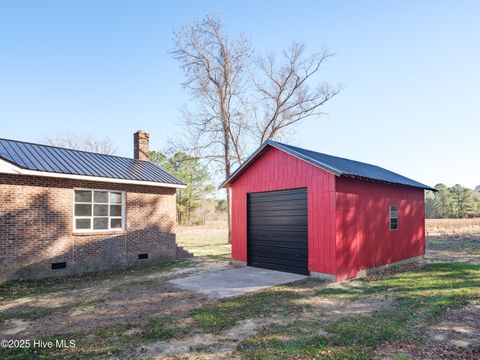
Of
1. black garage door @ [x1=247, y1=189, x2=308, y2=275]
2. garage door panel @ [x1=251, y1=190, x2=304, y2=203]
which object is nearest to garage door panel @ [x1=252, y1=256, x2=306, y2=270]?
black garage door @ [x1=247, y1=189, x2=308, y2=275]

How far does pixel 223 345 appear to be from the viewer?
4.59 meters

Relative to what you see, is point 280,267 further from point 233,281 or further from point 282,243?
point 233,281

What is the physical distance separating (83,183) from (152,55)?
32.3 feet

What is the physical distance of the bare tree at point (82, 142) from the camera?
123ft

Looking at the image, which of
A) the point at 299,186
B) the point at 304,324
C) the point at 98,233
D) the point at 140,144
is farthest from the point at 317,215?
the point at 140,144

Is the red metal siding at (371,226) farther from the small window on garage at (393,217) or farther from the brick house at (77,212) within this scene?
the brick house at (77,212)

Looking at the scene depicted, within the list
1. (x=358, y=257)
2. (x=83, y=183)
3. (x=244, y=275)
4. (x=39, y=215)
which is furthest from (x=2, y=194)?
(x=358, y=257)

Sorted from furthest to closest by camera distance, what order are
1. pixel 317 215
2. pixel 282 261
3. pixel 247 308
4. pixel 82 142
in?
pixel 82 142 → pixel 282 261 → pixel 317 215 → pixel 247 308

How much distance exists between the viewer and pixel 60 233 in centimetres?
1066

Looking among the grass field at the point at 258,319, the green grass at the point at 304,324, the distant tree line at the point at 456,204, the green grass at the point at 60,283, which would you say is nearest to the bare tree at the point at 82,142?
the green grass at the point at 60,283

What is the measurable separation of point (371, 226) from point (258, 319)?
21.6 ft

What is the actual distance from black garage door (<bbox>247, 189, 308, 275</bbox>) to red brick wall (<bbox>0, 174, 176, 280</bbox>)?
15.0 feet

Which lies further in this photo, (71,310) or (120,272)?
(120,272)

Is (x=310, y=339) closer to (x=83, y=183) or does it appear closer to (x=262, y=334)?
(x=262, y=334)
